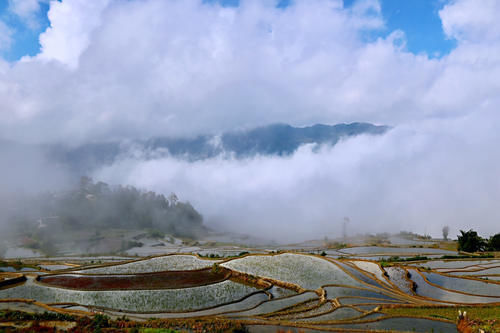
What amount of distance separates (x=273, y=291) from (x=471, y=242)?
4024cm

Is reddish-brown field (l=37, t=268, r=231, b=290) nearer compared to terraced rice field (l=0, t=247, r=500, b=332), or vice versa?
terraced rice field (l=0, t=247, r=500, b=332)

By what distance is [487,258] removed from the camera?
4106 centimetres

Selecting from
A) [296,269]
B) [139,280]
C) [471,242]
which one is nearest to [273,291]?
[296,269]

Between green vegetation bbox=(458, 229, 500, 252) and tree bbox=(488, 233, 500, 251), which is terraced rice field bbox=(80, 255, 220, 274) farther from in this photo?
tree bbox=(488, 233, 500, 251)

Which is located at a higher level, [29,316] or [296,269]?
[296,269]

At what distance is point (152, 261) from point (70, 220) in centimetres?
7910

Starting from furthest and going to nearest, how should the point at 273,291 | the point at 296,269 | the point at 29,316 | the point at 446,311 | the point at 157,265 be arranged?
the point at 157,265, the point at 296,269, the point at 273,291, the point at 446,311, the point at 29,316

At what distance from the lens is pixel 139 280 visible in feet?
108

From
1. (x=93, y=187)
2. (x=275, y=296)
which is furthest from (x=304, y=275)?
(x=93, y=187)

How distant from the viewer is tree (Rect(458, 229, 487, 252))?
5228cm

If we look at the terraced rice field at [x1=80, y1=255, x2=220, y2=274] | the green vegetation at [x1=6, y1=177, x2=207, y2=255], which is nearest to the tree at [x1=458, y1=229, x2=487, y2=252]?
the terraced rice field at [x1=80, y1=255, x2=220, y2=274]

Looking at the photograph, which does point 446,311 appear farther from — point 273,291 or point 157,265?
point 157,265

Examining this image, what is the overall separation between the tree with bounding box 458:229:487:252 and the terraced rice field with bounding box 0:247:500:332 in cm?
1571

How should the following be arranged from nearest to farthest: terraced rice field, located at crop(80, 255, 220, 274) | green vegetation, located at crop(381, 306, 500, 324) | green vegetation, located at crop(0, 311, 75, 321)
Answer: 1. green vegetation, located at crop(381, 306, 500, 324)
2. green vegetation, located at crop(0, 311, 75, 321)
3. terraced rice field, located at crop(80, 255, 220, 274)
